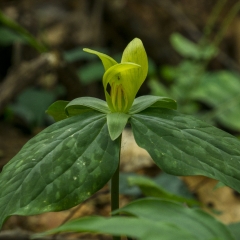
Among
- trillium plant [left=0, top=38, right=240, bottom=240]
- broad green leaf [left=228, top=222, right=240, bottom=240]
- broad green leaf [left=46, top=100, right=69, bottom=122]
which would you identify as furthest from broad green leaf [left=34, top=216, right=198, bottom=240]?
broad green leaf [left=46, top=100, right=69, bottom=122]

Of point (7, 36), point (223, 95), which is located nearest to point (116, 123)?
point (223, 95)

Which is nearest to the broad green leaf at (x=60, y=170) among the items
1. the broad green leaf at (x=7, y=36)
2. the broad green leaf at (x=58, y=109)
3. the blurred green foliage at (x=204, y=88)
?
the broad green leaf at (x=58, y=109)

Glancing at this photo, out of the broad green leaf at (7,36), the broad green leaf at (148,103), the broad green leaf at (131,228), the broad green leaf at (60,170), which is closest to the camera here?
the broad green leaf at (131,228)

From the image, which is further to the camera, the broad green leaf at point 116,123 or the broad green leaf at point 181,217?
the broad green leaf at point 116,123

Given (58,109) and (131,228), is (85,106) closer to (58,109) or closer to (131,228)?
(58,109)

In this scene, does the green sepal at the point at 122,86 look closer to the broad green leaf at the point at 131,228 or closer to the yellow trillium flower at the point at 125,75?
the yellow trillium flower at the point at 125,75

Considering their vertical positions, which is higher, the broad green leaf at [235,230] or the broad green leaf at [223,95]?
the broad green leaf at [235,230]
